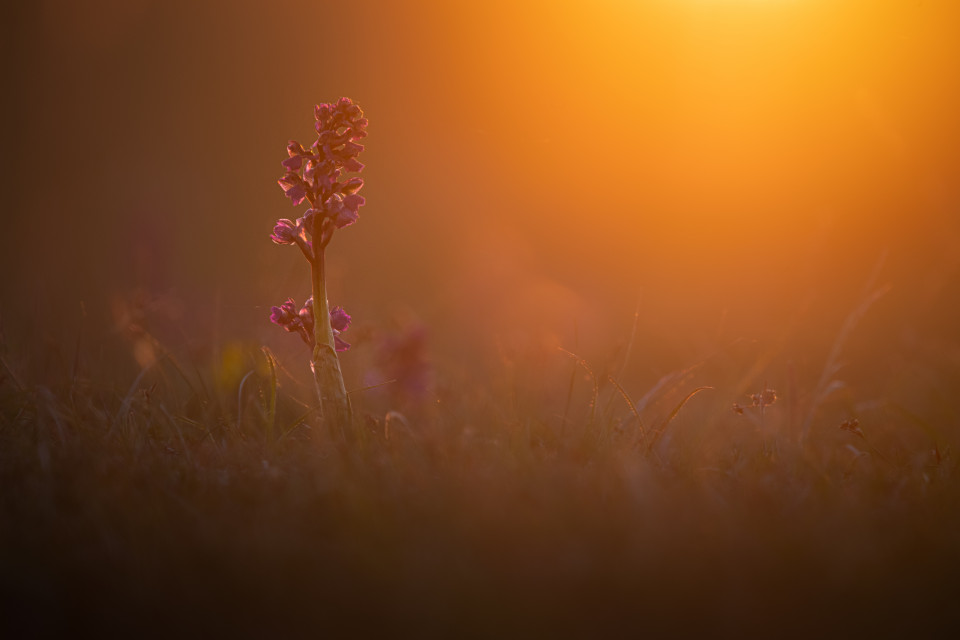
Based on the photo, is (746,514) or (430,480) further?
(430,480)

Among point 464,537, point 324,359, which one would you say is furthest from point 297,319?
point 464,537

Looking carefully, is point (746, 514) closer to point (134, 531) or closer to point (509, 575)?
point (509, 575)

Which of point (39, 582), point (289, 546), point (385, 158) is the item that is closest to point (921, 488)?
point (289, 546)

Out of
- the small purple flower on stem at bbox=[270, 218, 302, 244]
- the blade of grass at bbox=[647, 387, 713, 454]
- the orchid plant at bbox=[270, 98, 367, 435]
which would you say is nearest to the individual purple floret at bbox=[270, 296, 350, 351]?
the orchid plant at bbox=[270, 98, 367, 435]

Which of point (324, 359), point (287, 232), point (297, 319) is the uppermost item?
point (287, 232)

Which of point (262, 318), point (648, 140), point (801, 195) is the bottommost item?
point (262, 318)

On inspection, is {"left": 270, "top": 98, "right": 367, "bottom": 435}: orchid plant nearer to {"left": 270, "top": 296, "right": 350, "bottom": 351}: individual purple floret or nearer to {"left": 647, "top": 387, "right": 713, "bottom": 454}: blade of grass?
{"left": 270, "top": 296, "right": 350, "bottom": 351}: individual purple floret

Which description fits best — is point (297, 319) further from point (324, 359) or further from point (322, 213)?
point (322, 213)
